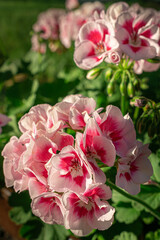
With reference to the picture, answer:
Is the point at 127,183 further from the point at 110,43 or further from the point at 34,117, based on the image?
the point at 110,43

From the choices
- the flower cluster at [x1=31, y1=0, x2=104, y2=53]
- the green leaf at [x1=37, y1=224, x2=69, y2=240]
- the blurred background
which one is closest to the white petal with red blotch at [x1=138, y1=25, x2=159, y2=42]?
the green leaf at [x1=37, y1=224, x2=69, y2=240]

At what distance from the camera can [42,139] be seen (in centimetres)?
71

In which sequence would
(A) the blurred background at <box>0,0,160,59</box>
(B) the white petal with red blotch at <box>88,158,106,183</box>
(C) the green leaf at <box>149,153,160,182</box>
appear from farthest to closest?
(A) the blurred background at <box>0,0,160,59</box>
(C) the green leaf at <box>149,153,160,182</box>
(B) the white petal with red blotch at <box>88,158,106,183</box>

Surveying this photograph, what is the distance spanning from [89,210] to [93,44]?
22.0 inches

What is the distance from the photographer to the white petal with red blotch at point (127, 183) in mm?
706

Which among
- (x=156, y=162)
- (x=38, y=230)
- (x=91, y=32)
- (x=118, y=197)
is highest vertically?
(x=91, y=32)

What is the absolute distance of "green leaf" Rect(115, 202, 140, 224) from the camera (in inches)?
46.0

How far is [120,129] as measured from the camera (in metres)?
0.73

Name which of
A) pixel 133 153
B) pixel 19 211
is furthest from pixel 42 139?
pixel 19 211

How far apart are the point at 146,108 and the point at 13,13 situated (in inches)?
307

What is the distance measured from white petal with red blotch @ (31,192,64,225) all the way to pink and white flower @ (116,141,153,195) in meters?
0.18

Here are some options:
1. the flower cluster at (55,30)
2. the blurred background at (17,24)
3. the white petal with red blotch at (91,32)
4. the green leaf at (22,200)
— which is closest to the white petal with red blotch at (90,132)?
the white petal with red blotch at (91,32)

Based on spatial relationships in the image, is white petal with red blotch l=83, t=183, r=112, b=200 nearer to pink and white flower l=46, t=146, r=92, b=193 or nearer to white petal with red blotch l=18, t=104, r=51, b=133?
pink and white flower l=46, t=146, r=92, b=193

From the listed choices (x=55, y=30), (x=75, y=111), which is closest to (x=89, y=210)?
(x=75, y=111)
